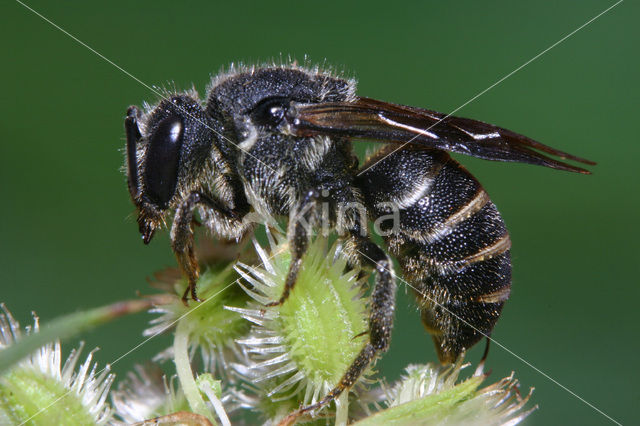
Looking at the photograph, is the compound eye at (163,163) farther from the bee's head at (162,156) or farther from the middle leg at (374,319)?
the middle leg at (374,319)

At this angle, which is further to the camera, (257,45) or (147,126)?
(257,45)

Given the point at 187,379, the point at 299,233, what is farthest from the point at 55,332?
the point at 299,233

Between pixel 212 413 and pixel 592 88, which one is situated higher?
pixel 592 88

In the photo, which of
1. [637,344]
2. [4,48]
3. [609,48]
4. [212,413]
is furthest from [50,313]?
[609,48]

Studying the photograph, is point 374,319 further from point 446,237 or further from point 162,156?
point 162,156

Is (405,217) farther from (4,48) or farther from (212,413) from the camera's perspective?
(4,48)

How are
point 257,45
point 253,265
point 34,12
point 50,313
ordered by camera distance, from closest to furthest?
1. point 253,265
2. point 50,313
3. point 34,12
4. point 257,45

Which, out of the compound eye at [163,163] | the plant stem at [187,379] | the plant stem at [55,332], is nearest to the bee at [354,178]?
the compound eye at [163,163]
